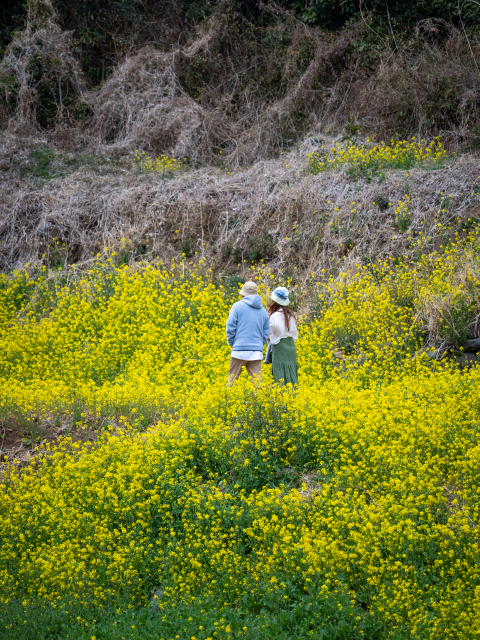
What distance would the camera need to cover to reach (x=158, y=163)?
14.8 meters

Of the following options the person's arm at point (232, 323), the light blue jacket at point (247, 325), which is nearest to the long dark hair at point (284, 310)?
the light blue jacket at point (247, 325)

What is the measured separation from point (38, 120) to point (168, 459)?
48.0 feet

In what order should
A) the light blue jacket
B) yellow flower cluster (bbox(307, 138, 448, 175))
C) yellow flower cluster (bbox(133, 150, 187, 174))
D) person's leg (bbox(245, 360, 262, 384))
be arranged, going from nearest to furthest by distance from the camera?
the light blue jacket
person's leg (bbox(245, 360, 262, 384))
yellow flower cluster (bbox(307, 138, 448, 175))
yellow flower cluster (bbox(133, 150, 187, 174))

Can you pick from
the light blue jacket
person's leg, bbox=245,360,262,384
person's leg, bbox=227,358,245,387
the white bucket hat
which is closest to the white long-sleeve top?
the white bucket hat

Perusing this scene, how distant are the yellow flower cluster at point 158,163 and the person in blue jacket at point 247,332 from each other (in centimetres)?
809

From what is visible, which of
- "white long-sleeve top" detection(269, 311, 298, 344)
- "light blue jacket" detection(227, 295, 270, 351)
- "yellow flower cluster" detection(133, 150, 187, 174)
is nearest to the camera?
"white long-sleeve top" detection(269, 311, 298, 344)

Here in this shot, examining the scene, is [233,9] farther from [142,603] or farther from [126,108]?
[142,603]

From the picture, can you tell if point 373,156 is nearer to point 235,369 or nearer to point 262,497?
point 235,369

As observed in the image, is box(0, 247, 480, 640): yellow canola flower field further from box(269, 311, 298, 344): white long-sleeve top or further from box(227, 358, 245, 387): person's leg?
box(269, 311, 298, 344): white long-sleeve top

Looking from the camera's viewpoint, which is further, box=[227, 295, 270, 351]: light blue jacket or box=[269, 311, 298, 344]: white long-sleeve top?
box=[227, 295, 270, 351]: light blue jacket

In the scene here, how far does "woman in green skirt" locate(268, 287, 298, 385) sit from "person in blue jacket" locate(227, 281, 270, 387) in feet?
0.68

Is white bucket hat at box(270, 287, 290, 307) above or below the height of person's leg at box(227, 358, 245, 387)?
above

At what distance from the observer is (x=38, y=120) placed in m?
17.2

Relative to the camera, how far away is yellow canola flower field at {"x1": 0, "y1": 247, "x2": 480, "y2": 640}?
3.83m
